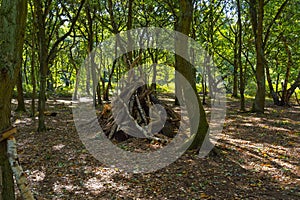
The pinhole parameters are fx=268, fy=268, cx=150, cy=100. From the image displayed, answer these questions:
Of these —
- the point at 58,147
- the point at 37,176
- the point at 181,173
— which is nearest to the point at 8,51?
the point at 37,176

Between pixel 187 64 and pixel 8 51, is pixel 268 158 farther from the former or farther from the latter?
pixel 8 51

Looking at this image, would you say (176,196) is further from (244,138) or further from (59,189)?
(244,138)

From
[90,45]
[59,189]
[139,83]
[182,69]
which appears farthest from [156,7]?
[59,189]

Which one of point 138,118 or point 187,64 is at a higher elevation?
point 187,64

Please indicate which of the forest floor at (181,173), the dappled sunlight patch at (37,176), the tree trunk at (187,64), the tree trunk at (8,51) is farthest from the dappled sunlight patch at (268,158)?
the tree trunk at (8,51)

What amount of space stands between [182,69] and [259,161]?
9.88ft

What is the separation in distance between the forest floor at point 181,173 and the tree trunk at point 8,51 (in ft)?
6.79

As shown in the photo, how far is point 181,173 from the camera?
5.82 m

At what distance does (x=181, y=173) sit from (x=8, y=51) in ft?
13.8

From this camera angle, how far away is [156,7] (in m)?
17.4

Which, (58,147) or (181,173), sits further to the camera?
(58,147)

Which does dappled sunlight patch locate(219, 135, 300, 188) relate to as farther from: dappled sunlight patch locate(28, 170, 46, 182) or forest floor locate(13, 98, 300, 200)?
dappled sunlight patch locate(28, 170, 46, 182)

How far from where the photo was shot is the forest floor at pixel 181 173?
16.2ft

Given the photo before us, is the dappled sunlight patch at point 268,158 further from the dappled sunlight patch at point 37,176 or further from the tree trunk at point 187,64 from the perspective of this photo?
the dappled sunlight patch at point 37,176
